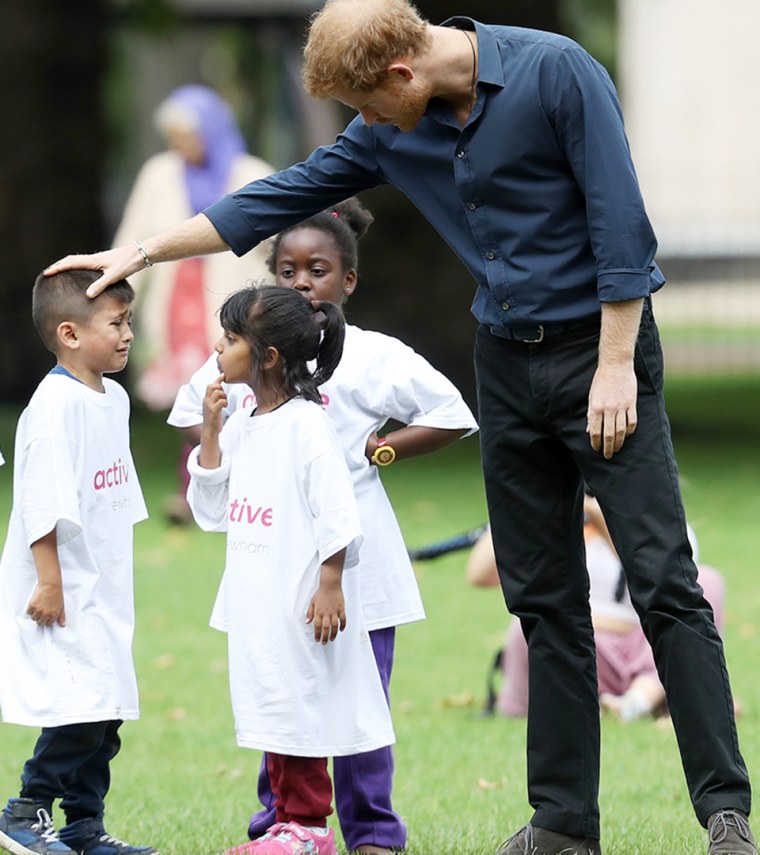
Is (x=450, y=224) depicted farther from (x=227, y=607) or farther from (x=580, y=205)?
(x=227, y=607)

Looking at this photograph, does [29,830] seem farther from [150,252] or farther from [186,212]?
[186,212]

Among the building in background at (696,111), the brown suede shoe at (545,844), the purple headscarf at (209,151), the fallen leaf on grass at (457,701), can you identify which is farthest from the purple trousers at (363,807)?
the building in background at (696,111)

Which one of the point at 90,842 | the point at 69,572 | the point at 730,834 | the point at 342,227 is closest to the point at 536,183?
the point at 342,227

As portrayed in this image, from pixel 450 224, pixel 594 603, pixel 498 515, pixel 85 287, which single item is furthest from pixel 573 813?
pixel 594 603

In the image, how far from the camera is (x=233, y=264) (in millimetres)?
10750

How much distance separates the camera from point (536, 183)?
407cm

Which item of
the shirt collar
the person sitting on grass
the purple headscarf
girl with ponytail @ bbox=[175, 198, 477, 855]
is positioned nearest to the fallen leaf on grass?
the person sitting on grass

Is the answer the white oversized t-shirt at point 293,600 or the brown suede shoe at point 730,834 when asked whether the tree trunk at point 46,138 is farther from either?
the brown suede shoe at point 730,834

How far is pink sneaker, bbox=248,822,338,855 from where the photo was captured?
4.21 m

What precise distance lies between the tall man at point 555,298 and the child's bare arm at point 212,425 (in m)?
0.38

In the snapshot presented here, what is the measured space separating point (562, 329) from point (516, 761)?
2.19 metres

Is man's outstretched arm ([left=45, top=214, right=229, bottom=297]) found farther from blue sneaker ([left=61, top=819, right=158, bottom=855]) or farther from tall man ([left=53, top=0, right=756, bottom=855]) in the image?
blue sneaker ([left=61, top=819, right=158, bottom=855])

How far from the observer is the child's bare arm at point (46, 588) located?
416cm

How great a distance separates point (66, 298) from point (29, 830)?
1.29 metres
